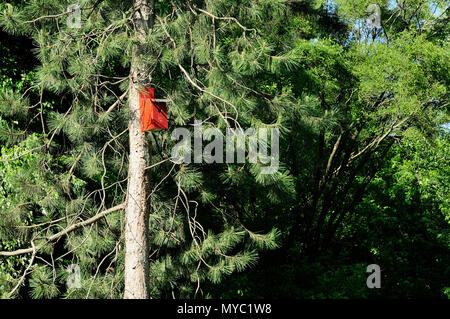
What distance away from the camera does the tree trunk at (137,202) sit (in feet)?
15.9

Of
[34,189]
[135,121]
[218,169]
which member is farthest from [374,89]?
[34,189]

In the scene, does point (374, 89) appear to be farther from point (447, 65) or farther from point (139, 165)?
point (139, 165)

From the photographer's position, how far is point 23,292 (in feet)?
22.6

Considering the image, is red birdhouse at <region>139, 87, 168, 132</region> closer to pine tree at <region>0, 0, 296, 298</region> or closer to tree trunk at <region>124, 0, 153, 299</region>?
pine tree at <region>0, 0, 296, 298</region>

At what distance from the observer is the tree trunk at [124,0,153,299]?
4.85m

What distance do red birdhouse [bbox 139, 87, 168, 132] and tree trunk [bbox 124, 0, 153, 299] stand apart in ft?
0.86

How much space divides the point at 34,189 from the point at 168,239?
163 centimetres

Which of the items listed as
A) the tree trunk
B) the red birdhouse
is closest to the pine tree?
the tree trunk

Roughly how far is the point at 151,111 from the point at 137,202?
35.5 inches

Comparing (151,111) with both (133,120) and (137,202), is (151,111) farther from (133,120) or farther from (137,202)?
(137,202)

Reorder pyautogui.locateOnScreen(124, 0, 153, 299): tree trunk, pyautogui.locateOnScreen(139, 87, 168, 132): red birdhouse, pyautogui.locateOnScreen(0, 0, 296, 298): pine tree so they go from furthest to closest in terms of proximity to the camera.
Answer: pyautogui.locateOnScreen(124, 0, 153, 299): tree trunk → pyautogui.locateOnScreen(0, 0, 296, 298): pine tree → pyautogui.locateOnScreen(139, 87, 168, 132): red birdhouse

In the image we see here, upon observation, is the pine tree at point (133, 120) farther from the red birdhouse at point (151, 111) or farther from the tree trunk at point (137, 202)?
the red birdhouse at point (151, 111)

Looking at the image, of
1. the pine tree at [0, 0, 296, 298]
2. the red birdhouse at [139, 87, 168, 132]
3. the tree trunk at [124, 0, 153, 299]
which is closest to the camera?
the red birdhouse at [139, 87, 168, 132]

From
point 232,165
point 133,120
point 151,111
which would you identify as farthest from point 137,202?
point 232,165
